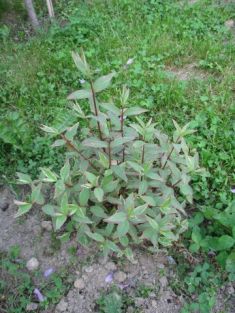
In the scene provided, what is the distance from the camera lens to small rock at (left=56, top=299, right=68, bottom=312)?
2422 mm

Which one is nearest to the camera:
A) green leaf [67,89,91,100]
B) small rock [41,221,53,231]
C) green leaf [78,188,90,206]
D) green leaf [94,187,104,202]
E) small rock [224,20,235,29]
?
green leaf [67,89,91,100]

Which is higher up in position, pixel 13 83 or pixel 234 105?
pixel 13 83

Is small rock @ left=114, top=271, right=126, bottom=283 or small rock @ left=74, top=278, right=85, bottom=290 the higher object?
small rock @ left=74, top=278, right=85, bottom=290

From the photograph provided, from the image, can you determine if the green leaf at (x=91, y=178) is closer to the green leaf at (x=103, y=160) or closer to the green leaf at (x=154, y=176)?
the green leaf at (x=103, y=160)

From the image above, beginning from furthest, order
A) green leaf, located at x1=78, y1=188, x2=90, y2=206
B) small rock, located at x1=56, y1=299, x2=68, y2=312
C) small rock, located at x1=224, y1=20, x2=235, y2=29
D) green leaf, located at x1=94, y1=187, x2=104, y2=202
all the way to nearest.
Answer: small rock, located at x1=224, y1=20, x2=235, y2=29, small rock, located at x1=56, y1=299, x2=68, y2=312, green leaf, located at x1=78, y1=188, x2=90, y2=206, green leaf, located at x1=94, y1=187, x2=104, y2=202

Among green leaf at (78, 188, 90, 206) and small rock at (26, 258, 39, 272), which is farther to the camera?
small rock at (26, 258, 39, 272)

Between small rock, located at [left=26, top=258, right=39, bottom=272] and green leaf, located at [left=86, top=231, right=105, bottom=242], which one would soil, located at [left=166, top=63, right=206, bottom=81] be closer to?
green leaf, located at [left=86, top=231, right=105, bottom=242]

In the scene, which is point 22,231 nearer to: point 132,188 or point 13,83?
point 132,188

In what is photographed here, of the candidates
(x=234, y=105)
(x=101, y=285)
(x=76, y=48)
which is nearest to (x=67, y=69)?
(x=76, y=48)

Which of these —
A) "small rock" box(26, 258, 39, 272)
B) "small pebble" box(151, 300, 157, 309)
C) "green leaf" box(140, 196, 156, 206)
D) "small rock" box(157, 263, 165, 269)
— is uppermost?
"green leaf" box(140, 196, 156, 206)

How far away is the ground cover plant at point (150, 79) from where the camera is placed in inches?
111

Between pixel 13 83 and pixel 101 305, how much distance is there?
2065 millimetres

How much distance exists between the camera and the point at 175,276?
2535mm

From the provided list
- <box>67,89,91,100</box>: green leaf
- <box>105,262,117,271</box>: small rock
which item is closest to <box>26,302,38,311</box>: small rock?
<box>105,262,117,271</box>: small rock
